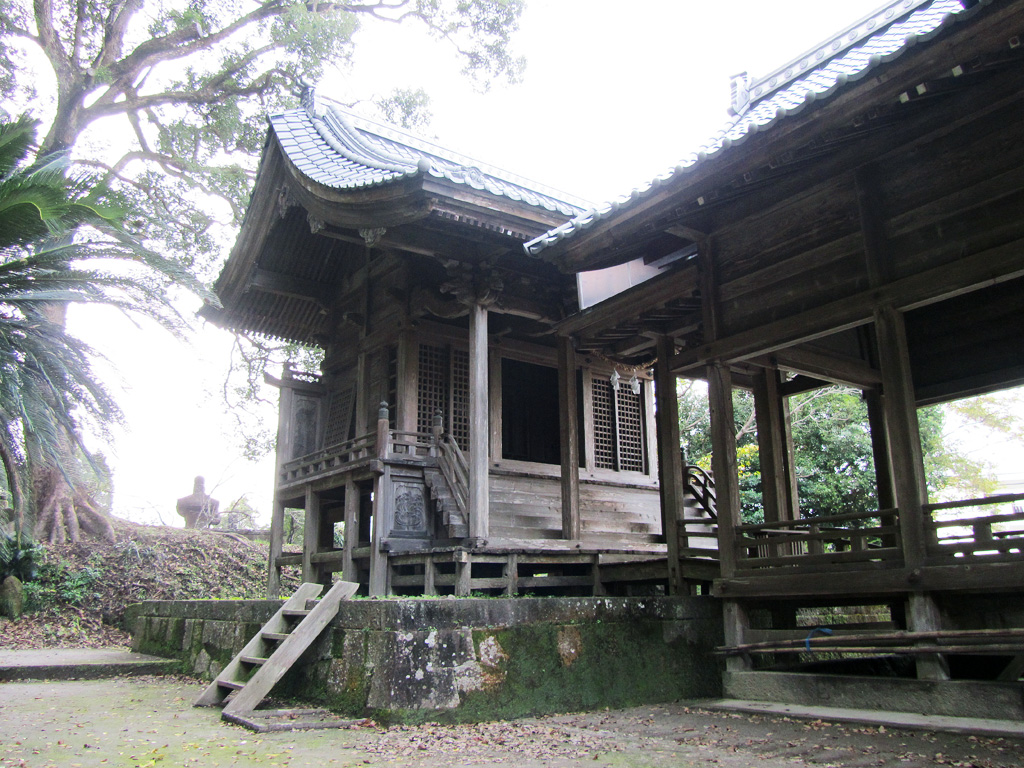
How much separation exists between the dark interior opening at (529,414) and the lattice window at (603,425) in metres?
1.07

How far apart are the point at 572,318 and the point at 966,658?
5.53 meters

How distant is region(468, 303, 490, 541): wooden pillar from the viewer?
859cm

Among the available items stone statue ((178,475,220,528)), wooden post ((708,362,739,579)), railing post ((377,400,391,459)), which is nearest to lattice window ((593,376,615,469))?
railing post ((377,400,391,459))

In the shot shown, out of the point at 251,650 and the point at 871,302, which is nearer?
the point at 871,302

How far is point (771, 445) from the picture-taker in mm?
8984

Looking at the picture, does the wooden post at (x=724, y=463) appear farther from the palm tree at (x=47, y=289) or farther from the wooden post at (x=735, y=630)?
the palm tree at (x=47, y=289)

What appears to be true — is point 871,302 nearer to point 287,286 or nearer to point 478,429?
point 478,429

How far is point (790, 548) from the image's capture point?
9164mm

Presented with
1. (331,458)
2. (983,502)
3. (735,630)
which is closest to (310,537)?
(331,458)

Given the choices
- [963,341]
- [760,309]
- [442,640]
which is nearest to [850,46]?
[963,341]

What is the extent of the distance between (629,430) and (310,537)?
493 centimetres

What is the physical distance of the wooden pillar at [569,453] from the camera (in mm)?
9266

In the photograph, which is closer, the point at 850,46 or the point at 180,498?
the point at 850,46

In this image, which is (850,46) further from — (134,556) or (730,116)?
(134,556)
